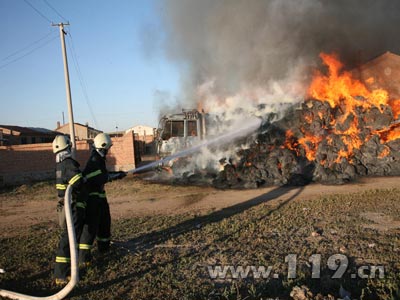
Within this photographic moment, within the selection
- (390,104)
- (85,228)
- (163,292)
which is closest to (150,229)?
(85,228)

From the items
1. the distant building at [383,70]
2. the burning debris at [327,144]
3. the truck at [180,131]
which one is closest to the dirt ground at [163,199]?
the burning debris at [327,144]

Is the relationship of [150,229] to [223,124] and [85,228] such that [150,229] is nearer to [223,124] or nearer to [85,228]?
[85,228]

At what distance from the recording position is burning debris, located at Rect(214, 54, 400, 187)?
11830 mm

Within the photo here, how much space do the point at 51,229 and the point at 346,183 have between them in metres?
8.91

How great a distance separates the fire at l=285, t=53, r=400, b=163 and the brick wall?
9.24 metres

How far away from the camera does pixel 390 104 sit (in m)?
14.2

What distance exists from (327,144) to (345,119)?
5.37 feet

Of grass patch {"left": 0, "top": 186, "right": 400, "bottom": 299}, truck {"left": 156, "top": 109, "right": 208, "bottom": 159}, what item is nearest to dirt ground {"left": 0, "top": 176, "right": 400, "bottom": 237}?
grass patch {"left": 0, "top": 186, "right": 400, "bottom": 299}

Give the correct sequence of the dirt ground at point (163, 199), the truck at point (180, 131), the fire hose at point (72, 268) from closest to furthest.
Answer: the fire hose at point (72, 268)
the dirt ground at point (163, 199)
the truck at point (180, 131)

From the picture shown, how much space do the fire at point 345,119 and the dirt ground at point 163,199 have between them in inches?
75.0

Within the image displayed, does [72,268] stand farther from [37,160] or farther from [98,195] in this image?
[37,160]

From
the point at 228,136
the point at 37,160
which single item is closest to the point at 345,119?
the point at 228,136

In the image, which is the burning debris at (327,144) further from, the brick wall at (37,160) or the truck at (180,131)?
the brick wall at (37,160)

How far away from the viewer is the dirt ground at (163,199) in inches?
329
